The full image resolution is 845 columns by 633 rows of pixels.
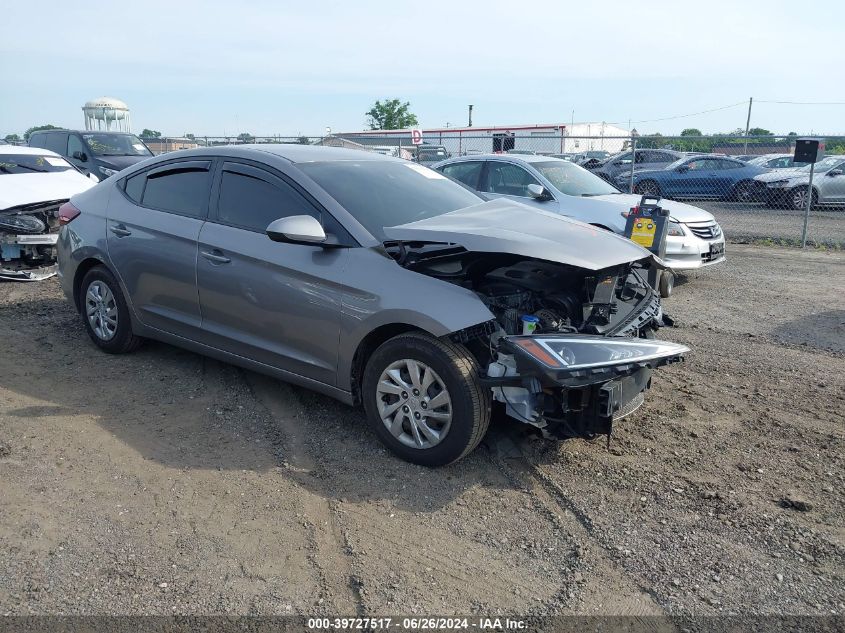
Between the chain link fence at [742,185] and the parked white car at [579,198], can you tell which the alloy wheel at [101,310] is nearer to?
the parked white car at [579,198]

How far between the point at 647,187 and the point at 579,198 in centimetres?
1000

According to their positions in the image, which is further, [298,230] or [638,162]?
[638,162]

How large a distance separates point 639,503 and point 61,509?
9.63ft

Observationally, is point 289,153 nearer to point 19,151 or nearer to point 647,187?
point 19,151

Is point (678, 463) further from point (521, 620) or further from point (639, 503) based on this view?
point (521, 620)

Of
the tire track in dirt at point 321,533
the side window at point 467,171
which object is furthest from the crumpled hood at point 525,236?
the side window at point 467,171

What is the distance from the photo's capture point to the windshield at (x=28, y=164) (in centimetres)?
1004

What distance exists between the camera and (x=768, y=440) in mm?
4422

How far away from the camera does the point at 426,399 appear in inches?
156

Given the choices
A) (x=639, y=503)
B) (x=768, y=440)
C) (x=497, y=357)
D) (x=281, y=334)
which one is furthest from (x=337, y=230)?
(x=768, y=440)

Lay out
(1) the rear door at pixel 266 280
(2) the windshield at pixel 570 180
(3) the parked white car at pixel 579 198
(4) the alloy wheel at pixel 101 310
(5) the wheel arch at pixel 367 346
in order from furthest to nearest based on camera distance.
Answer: (2) the windshield at pixel 570 180 → (3) the parked white car at pixel 579 198 → (4) the alloy wheel at pixel 101 310 → (1) the rear door at pixel 266 280 → (5) the wheel arch at pixel 367 346

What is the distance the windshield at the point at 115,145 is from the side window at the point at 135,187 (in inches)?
455

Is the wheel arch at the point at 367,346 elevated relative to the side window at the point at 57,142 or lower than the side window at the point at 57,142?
lower

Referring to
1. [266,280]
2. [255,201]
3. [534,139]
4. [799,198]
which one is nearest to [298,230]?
[266,280]
